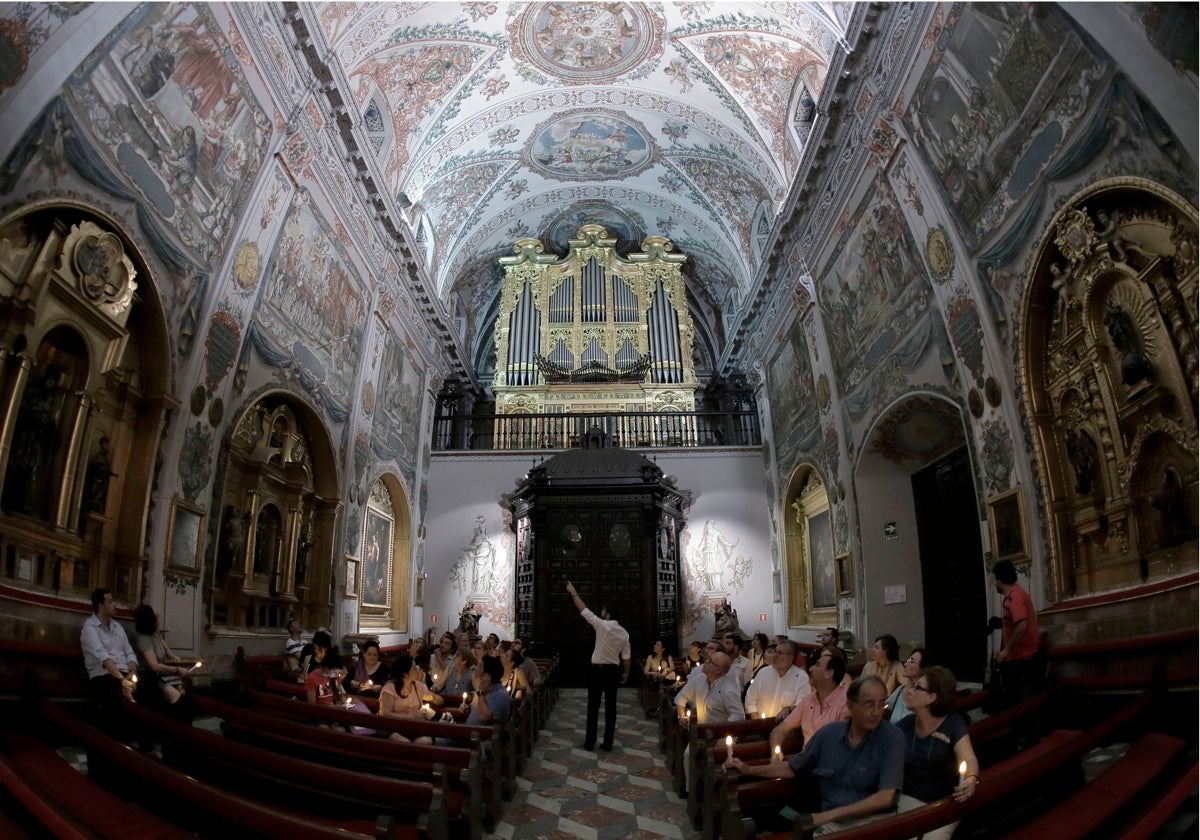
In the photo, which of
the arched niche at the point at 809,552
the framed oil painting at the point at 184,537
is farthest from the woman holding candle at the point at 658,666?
the framed oil painting at the point at 184,537

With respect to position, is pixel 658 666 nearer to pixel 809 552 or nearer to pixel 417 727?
pixel 809 552

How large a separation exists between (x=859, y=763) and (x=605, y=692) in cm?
404

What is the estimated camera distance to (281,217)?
31.7 ft

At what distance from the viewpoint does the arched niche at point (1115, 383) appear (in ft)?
18.1

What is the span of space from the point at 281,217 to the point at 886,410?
8.46 metres

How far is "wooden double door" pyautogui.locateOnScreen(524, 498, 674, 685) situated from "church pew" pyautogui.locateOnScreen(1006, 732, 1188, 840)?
10.4 meters

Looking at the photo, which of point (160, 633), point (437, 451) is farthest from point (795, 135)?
point (160, 633)

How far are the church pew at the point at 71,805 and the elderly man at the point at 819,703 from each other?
10.2 ft

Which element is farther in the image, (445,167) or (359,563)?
(445,167)

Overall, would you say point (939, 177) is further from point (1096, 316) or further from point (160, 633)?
point (160, 633)

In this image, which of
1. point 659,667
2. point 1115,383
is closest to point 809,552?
point 659,667

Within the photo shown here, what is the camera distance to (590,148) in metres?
17.4

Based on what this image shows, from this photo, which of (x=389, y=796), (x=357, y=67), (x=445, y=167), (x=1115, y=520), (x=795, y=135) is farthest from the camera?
(x=445, y=167)

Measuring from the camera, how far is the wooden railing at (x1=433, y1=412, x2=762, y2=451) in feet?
58.1
